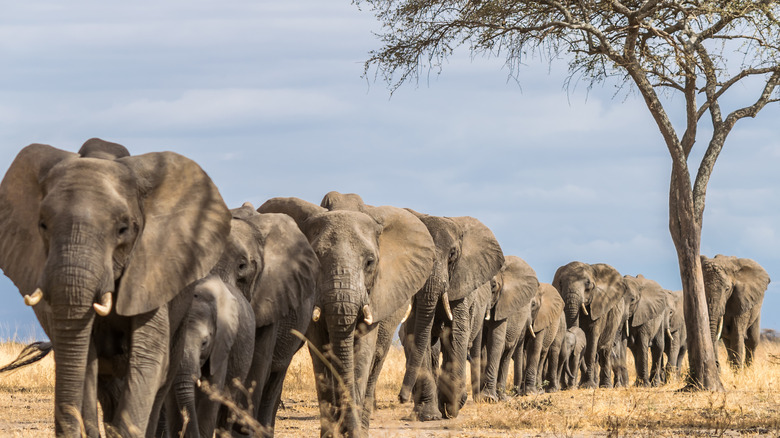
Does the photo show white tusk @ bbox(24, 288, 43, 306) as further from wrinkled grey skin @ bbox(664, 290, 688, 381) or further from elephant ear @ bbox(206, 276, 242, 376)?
wrinkled grey skin @ bbox(664, 290, 688, 381)

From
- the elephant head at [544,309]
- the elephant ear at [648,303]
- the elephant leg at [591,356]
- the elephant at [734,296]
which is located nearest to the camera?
the elephant head at [544,309]

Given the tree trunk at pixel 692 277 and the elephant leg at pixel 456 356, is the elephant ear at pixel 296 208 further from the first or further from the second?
the tree trunk at pixel 692 277

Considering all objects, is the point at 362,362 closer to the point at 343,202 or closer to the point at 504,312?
the point at 343,202

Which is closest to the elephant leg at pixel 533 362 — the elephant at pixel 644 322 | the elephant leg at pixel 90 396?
the elephant at pixel 644 322

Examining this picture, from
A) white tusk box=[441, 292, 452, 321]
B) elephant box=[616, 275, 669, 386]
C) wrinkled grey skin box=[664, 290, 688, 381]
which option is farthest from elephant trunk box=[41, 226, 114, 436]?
wrinkled grey skin box=[664, 290, 688, 381]

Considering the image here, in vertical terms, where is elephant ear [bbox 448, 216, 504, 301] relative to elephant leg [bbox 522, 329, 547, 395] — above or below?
above

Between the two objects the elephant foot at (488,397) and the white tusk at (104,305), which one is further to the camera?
the elephant foot at (488,397)

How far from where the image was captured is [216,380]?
7.87m

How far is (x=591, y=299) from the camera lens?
2347cm

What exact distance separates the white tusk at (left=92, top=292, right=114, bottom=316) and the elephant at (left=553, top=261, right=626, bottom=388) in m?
17.2

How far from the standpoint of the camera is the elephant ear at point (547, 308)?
66.5ft

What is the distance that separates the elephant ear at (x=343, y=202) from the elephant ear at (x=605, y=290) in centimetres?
1331

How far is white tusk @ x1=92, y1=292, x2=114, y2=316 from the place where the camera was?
Result: 634 cm

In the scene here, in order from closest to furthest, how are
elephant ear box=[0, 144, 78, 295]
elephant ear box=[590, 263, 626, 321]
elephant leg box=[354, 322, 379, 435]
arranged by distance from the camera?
1. elephant ear box=[0, 144, 78, 295]
2. elephant leg box=[354, 322, 379, 435]
3. elephant ear box=[590, 263, 626, 321]
